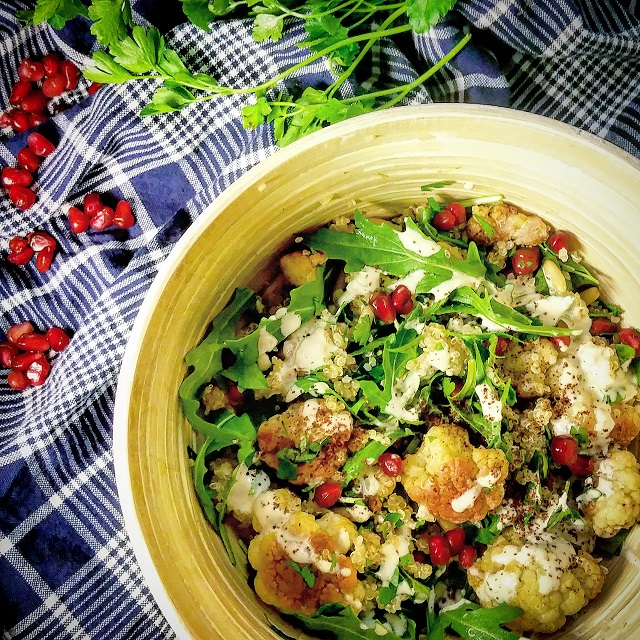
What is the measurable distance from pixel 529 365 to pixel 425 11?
0.92 m

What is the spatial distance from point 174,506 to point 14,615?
1.09 meters

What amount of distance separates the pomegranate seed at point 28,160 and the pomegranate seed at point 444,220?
4.81 feet

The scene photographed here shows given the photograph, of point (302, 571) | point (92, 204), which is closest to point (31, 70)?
point (92, 204)

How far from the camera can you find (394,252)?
5.05ft

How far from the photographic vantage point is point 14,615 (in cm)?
204

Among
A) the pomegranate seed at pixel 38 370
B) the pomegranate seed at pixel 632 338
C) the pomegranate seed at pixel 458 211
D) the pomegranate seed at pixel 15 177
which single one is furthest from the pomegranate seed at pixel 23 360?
the pomegranate seed at pixel 632 338

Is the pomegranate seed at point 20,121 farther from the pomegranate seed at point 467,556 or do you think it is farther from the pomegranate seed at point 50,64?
the pomegranate seed at point 467,556

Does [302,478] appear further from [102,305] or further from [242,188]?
[102,305]

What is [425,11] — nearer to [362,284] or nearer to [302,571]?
[362,284]

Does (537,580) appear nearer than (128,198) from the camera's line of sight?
Yes

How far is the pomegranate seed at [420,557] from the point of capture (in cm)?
158

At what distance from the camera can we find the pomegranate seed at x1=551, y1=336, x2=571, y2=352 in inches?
61.7

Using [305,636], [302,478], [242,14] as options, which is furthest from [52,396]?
[242,14]

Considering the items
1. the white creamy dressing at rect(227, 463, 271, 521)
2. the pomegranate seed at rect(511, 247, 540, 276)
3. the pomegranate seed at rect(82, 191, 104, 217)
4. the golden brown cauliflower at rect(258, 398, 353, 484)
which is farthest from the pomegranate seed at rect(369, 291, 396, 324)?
the pomegranate seed at rect(82, 191, 104, 217)
